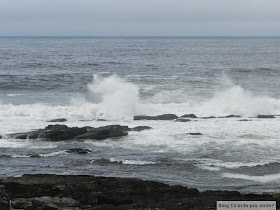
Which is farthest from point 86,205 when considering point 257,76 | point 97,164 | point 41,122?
point 257,76

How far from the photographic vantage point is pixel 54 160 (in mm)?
23734

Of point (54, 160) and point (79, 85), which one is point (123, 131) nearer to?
point (54, 160)

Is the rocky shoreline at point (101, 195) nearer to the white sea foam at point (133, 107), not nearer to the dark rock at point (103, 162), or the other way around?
the dark rock at point (103, 162)

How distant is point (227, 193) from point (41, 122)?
19715 mm

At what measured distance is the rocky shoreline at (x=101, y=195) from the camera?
49.4ft

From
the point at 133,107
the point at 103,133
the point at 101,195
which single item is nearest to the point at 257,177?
the point at 101,195

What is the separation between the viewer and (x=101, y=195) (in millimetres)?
16141

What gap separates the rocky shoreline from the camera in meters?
15.0

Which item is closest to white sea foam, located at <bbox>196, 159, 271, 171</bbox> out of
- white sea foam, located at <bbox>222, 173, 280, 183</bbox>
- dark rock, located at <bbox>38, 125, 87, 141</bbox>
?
white sea foam, located at <bbox>222, 173, 280, 183</bbox>

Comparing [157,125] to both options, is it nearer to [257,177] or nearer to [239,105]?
[239,105]

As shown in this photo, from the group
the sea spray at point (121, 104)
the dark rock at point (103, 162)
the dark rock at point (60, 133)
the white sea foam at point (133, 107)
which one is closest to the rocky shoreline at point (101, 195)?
the dark rock at point (103, 162)

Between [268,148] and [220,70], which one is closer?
[268,148]

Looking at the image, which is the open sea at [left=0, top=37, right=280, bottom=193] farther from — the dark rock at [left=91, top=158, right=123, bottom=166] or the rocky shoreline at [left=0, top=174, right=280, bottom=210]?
the rocky shoreline at [left=0, top=174, right=280, bottom=210]

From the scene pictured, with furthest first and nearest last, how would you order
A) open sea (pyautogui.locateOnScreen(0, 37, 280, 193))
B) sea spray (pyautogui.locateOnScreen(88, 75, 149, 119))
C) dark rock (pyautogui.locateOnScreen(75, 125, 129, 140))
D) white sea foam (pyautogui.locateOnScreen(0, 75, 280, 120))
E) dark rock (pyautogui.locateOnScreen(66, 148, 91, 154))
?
white sea foam (pyautogui.locateOnScreen(0, 75, 280, 120)), sea spray (pyautogui.locateOnScreen(88, 75, 149, 119)), dark rock (pyautogui.locateOnScreen(75, 125, 129, 140)), dark rock (pyautogui.locateOnScreen(66, 148, 91, 154)), open sea (pyautogui.locateOnScreen(0, 37, 280, 193))
